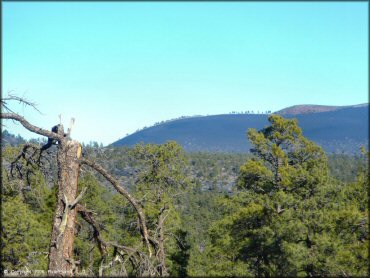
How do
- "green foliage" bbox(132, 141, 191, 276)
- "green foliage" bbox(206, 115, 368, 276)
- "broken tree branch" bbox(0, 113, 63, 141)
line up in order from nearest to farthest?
1. "broken tree branch" bbox(0, 113, 63, 141)
2. "green foliage" bbox(206, 115, 368, 276)
3. "green foliage" bbox(132, 141, 191, 276)

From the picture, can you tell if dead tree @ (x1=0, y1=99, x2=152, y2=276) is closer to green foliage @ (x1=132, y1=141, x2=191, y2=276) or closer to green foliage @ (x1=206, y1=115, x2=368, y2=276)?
green foliage @ (x1=206, y1=115, x2=368, y2=276)

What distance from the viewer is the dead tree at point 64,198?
5512 mm

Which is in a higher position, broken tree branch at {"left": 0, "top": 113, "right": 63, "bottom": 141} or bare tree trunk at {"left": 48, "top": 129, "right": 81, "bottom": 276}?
broken tree branch at {"left": 0, "top": 113, "right": 63, "bottom": 141}

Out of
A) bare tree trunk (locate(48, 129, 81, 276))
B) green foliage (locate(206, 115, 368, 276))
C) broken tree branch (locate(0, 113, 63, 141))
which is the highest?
broken tree branch (locate(0, 113, 63, 141))

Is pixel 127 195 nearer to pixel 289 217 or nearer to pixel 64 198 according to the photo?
pixel 64 198

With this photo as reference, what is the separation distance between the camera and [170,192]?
2934 cm

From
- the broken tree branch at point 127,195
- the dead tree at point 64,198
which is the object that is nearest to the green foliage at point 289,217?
the broken tree branch at point 127,195

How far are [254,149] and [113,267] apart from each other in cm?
1727

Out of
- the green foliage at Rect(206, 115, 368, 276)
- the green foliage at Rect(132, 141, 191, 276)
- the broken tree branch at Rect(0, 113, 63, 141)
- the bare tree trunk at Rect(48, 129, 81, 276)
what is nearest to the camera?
the bare tree trunk at Rect(48, 129, 81, 276)

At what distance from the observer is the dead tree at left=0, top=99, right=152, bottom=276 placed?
5.51 metres

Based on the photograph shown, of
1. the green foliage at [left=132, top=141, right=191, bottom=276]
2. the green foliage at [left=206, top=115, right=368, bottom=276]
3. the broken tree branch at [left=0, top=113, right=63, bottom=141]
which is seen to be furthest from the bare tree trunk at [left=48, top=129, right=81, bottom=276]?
the green foliage at [left=132, top=141, right=191, bottom=276]

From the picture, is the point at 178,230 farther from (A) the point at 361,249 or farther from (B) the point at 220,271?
(A) the point at 361,249

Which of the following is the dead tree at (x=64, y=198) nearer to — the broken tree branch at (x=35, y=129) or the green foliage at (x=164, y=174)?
the broken tree branch at (x=35, y=129)

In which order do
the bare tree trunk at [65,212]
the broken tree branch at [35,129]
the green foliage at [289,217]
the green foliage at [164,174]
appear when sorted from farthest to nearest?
the green foliage at [164,174] → the green foliage at [289,217] → the broken tree branch at [35,129] → the bare tree trunk at [65,212]
